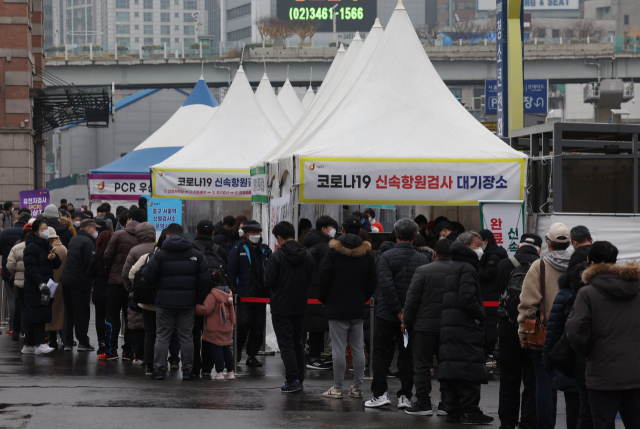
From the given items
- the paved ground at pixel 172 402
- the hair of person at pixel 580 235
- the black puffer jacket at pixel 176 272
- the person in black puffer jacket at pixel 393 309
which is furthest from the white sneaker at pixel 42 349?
the hair of person at pixel 580 235

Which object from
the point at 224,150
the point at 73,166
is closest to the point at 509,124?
the point at 224,150

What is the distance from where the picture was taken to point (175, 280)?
385 inches

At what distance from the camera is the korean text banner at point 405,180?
11.6m

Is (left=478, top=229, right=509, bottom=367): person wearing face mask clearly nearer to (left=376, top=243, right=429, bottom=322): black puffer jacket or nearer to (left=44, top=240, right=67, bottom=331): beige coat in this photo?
(left=376, top=243, right=429, bottom=322): black puffer jacket

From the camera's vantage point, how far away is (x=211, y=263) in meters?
10.4

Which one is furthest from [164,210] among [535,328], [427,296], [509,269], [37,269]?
[535,328]

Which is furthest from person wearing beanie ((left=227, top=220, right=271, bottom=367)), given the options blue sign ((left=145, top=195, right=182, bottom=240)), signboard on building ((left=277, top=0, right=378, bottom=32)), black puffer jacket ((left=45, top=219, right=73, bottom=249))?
signboard on building ((left=277, top=0, right=378, bottom=32))

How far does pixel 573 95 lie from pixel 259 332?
99.0 m

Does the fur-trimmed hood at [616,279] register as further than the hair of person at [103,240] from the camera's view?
No

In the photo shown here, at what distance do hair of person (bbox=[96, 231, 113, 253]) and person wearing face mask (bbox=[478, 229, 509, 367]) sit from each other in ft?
16.7

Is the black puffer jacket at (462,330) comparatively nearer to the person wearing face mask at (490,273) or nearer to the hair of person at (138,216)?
the person wearing face mask at (490,273)

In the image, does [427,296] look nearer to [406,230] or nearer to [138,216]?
[406,230]

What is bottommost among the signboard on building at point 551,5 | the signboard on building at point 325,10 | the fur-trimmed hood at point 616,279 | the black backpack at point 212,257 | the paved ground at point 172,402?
the paved ground at point 172,402

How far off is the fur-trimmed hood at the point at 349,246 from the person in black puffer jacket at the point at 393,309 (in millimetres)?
284
